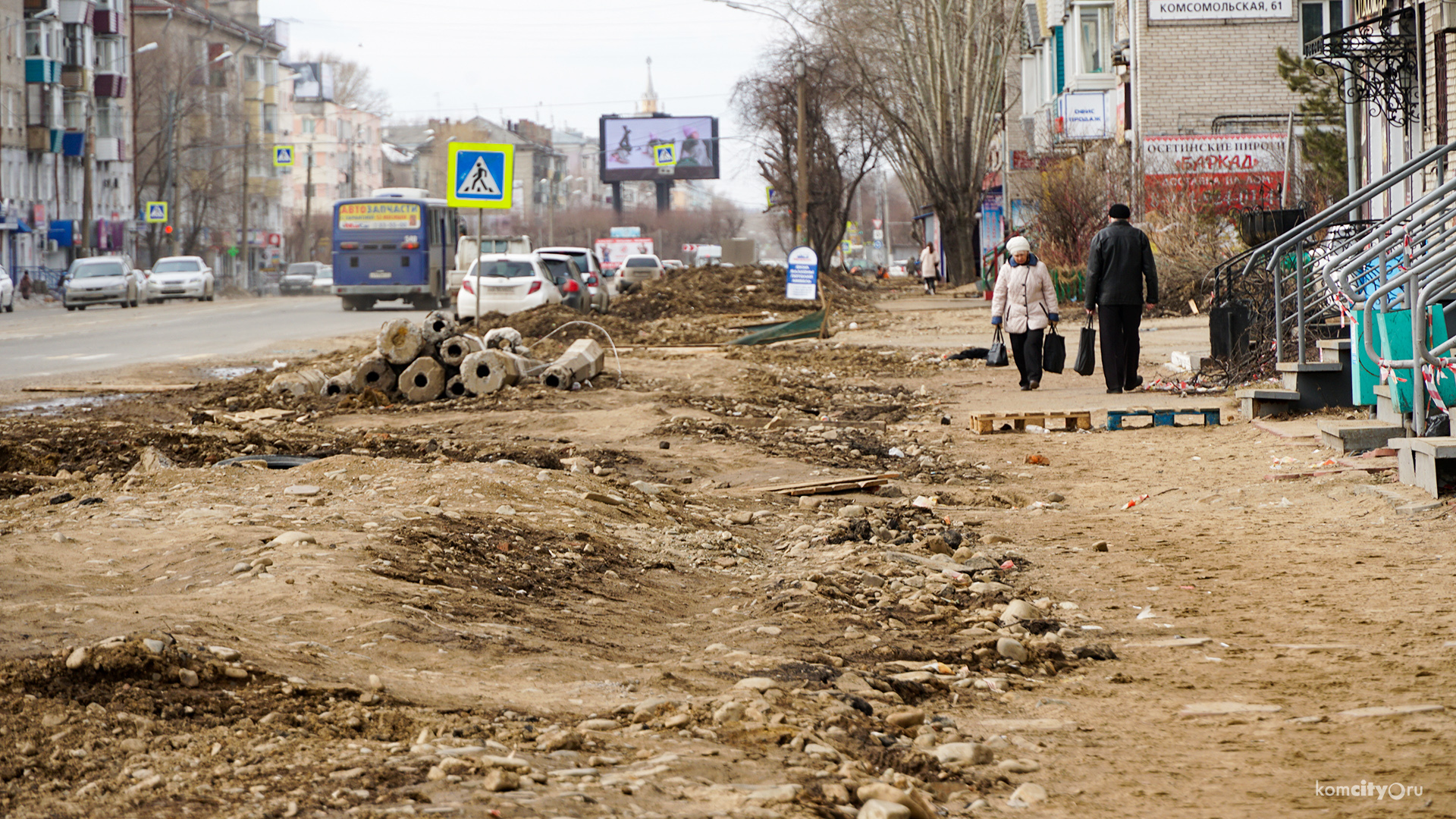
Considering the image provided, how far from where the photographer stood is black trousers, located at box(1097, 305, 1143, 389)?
1426cm

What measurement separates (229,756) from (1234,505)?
627cm

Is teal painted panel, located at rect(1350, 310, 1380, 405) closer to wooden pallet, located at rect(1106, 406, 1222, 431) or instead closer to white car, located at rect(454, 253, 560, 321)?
wooden pallet, located at rect(1106, 406, 1222, 431)

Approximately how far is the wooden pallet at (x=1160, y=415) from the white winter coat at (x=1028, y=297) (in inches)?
110

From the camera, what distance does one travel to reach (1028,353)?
15.3 metres

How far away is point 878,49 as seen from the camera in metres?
47.0

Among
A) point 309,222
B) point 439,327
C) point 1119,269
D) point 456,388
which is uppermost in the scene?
point 309,222

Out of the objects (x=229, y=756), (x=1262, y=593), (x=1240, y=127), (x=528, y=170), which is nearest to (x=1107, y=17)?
(x=1240, y=127)

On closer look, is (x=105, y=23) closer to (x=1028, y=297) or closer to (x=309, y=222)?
(x=309, y=222)

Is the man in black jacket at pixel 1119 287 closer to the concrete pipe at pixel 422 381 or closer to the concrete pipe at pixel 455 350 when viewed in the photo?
the concrete pipe at pixel 455 350

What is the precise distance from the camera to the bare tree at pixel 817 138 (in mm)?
59188

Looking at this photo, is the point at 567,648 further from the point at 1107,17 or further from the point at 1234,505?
the point at 1107,17

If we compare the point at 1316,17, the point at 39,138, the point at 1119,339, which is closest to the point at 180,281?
the point at 39,138

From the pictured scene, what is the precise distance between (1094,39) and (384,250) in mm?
19926

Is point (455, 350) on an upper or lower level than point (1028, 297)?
lower
